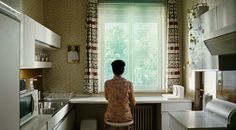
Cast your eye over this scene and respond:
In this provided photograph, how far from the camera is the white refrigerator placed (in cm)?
99

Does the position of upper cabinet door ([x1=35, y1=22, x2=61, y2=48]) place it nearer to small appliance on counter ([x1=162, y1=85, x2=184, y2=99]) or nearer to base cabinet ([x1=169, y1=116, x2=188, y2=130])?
base cabinet ([x1=169, y1=116, x2=188, y2=130])

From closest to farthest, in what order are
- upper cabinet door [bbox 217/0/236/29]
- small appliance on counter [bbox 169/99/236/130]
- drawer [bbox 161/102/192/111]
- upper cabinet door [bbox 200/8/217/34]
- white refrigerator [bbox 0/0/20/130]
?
white refrigerator [bbox 0/0/20/130] → upper cabinet door [bbox 217/0/236/29] → small appliance on counter [bbox 169/99/236/130] → upper cabinet door [bbox 200/8/217/34] → drawer [bbox 161/102/192/111]

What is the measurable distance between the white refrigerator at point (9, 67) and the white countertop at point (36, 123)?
1.02 m

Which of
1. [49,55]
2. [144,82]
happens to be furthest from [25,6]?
[144,82]

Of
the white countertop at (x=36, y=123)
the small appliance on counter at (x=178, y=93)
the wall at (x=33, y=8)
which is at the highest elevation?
the wall at (x=33, y=8)

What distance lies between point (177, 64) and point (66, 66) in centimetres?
203

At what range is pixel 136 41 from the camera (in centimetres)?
469

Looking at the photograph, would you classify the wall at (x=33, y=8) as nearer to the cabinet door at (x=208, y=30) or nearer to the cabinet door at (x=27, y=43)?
the cabinet door at (x=27, y=43)

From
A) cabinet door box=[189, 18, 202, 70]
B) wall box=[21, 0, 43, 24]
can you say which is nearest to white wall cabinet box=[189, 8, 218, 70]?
cabinet door box=[189, 18, 202, 70]

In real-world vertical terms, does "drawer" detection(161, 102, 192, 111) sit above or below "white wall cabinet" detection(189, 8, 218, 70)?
below

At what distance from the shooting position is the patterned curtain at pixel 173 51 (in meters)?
4.52

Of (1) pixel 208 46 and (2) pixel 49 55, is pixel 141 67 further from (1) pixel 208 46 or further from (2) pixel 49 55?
(1) pixel 208 46

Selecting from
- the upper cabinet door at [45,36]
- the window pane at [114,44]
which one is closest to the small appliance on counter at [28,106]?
the upper cabinet door at [45,36]

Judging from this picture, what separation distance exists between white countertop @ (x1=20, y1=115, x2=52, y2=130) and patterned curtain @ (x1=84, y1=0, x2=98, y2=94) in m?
1.85
